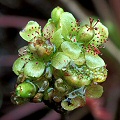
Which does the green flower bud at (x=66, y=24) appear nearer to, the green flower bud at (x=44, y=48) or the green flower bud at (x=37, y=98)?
the green flower bud at (x=44, y=48)

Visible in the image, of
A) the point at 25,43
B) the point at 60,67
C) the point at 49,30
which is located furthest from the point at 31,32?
the point at 25,43

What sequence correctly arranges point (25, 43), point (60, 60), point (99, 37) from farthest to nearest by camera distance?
point (25, 43), point (99, 37), point (60, 60)

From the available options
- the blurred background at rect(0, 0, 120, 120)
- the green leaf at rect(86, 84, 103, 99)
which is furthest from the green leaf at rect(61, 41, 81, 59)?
the blurred background at rect(0, 0, 120, 120)

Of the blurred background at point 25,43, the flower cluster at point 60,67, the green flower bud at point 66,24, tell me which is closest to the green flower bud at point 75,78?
the flower cluster at point 60,67

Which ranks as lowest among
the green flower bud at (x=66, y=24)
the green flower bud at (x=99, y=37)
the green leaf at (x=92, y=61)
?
the green leaf at (x=92, y=61)

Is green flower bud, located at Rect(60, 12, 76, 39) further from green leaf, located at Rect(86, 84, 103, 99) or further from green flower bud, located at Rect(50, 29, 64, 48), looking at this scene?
green leaf, located at Rect(86, 84, 103, 99)

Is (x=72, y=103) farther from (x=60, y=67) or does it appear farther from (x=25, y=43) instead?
(x=25, y=43)
